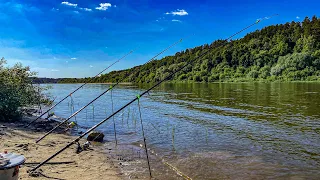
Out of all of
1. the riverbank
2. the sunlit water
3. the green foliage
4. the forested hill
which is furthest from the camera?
the forested hill

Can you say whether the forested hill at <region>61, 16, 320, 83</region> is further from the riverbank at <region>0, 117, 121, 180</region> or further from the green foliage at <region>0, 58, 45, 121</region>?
the riverbank at <region>0, 117, 121, 180</region>

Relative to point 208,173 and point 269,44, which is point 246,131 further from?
point 269,44

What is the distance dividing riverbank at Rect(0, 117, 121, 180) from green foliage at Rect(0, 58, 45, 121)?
263 cm

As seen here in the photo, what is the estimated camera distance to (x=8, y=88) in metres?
19.1

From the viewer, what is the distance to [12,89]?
19.6 metres

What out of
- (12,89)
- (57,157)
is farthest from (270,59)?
(57,157)

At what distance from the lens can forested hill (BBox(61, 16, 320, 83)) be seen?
11162cm

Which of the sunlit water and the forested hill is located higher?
the forested hill

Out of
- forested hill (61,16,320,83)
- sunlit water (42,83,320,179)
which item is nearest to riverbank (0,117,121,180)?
sunlit water (42,83,320,179)

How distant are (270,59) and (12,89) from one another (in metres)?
132

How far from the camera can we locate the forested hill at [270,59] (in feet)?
366

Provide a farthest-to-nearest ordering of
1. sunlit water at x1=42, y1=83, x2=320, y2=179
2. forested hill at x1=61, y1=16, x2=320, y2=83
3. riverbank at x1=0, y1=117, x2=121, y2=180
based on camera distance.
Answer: forested hill at x1=61, y1=16, x2=320, y2=83
sunlit water at x1=42, y1=83, x2=320, y2=179
riverbank at x1=0, y1=117, x2=121, y2=180

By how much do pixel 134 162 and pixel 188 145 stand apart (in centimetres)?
426

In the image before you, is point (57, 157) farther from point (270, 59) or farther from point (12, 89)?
point (270, 59)
